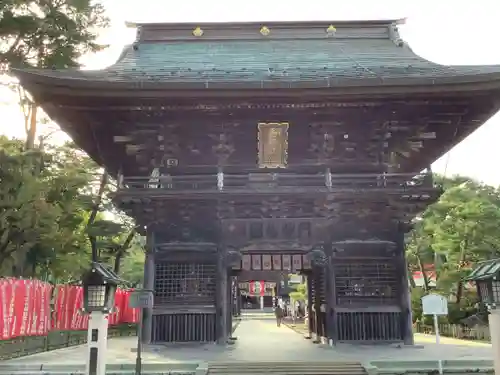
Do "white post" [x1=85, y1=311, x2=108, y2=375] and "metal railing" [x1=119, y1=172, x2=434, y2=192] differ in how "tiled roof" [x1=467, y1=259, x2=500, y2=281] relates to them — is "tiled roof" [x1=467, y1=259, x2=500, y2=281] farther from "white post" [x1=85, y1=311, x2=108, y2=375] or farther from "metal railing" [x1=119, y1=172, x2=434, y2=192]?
"white post" [x1=85, y1=311, x2=108, y2=375]

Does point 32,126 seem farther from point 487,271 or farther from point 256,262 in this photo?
point 487,271

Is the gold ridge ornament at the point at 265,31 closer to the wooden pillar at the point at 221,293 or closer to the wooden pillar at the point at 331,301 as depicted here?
the wooden pillar at the point at 221,293

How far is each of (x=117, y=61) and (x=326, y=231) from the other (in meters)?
9.47

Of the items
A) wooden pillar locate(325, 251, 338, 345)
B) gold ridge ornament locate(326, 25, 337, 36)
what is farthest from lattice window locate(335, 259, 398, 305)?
gold ridge ornament locate(326, 25, 337, 36)

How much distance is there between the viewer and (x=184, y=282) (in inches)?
571

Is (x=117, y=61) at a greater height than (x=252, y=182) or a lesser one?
greater

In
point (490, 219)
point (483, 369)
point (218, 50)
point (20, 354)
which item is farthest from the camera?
point (490, 219)

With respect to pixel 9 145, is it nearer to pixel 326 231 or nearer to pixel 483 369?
pixel 326 231

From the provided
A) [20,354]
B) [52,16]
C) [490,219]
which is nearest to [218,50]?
[52,16]

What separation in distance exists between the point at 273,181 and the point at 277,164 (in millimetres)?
566

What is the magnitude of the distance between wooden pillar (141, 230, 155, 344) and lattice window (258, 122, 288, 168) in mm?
4421

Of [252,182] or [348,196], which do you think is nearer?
[348,196]

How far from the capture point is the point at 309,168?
14453 mm

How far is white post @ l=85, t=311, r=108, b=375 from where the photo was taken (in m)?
9.33
